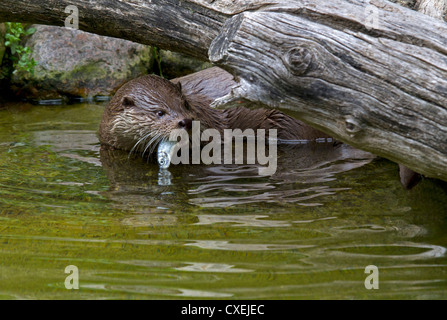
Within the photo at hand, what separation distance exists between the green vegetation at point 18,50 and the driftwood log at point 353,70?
420cm

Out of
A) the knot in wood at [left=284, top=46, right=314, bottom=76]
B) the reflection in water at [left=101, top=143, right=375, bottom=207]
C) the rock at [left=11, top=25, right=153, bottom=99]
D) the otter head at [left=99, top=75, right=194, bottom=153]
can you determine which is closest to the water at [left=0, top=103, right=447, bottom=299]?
the reflection in water at [left=101, top=143, right=375, bottom=207]

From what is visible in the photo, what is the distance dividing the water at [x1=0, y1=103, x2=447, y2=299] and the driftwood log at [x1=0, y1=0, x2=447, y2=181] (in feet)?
1.53

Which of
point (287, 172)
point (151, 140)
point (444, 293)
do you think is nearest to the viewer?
point (444, 293)

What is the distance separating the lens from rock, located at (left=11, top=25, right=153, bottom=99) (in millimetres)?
6449

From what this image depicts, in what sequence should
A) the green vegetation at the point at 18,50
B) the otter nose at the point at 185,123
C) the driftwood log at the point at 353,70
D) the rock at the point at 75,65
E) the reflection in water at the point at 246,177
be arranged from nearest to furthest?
the driftwood log at the point at 353,70 < the reflection in water at the point at 246,177 < the otter nose at the point at 185,123 < the green vegetation at the point at 18,50 < the rock at the point at 75,65

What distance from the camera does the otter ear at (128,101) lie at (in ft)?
14.4

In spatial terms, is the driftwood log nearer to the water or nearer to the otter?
the water

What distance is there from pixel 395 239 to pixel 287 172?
4.37ft

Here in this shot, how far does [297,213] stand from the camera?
296 centimetres

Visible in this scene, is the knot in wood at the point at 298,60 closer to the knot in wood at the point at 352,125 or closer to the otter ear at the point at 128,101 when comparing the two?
the knot in wood at the point at 352,125

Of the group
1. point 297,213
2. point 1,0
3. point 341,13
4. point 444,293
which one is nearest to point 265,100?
point 341,13

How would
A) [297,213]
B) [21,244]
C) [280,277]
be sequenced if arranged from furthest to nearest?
1. [297,213]
2. [21,244]
3. [280,277]

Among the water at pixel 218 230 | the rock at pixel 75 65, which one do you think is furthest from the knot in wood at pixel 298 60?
the rock at pixel 75 65

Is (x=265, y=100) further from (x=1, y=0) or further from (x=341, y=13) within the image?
(x=1, y=0)
